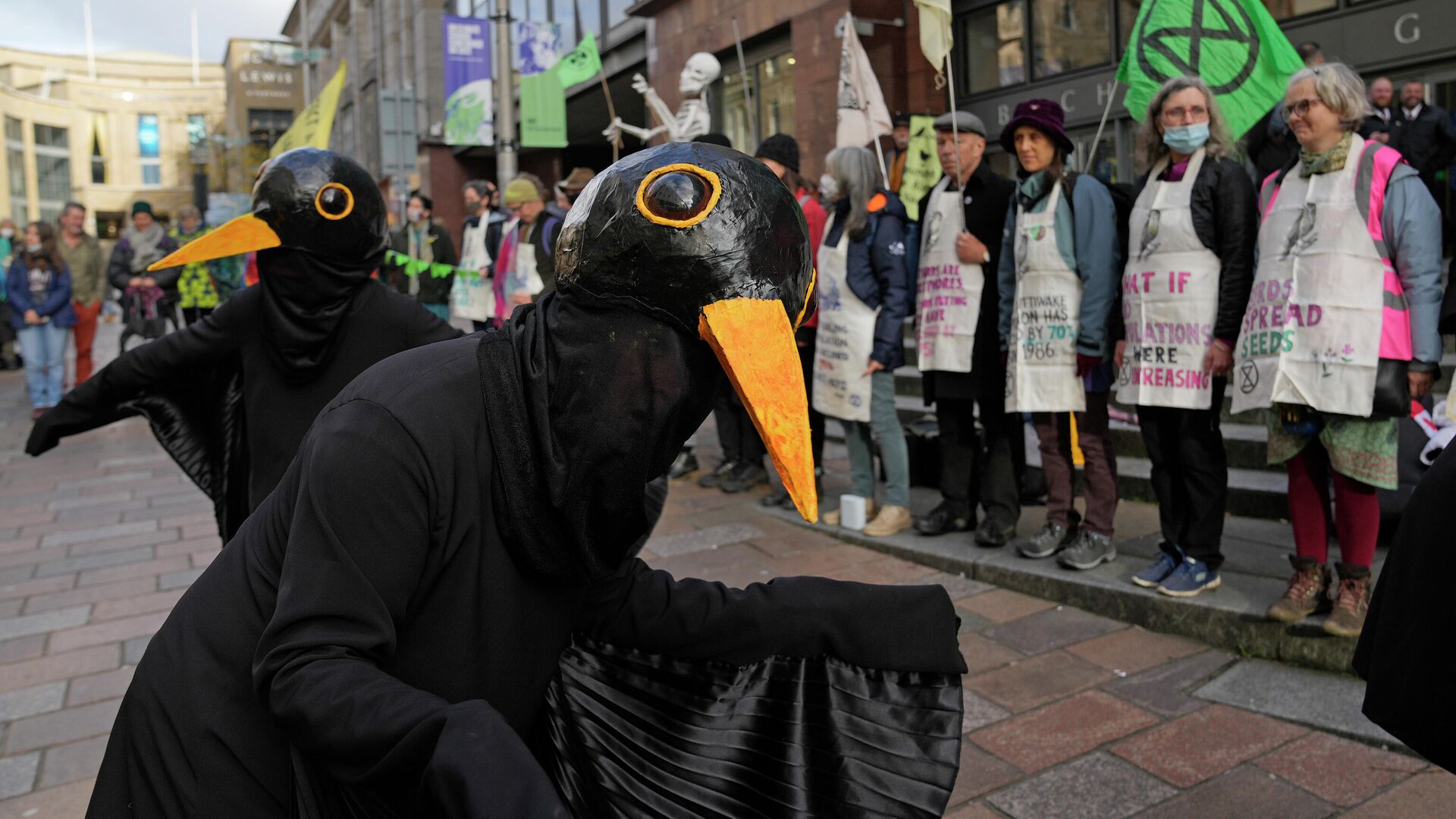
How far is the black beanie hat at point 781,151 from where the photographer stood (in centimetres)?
654

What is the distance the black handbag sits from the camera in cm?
391

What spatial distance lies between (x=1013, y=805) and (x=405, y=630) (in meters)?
2.12

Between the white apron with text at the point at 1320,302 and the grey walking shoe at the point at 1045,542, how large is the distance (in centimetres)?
128

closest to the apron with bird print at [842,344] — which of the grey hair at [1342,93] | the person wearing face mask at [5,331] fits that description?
the grey hair at [1342,93]

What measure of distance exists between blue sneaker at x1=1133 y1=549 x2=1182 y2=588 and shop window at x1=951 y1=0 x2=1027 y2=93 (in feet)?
25.3

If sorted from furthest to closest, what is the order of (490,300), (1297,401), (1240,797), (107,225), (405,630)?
(107,225)
(490,300)
(1297,401)
(1240,797)
(405,630)

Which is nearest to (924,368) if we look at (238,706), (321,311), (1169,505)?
(1169,505)

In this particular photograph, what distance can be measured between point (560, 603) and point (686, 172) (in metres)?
0.67

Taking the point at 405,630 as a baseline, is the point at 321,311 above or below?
above

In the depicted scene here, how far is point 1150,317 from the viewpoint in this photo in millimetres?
4668

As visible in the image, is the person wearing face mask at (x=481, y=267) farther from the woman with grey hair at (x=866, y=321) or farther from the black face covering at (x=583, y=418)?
the black face covering at (x=583, y=418)

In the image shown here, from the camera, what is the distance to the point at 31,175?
234ft

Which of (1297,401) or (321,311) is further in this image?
(1297,401)

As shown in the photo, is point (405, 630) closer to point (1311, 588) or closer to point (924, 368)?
point (1311, 588)
